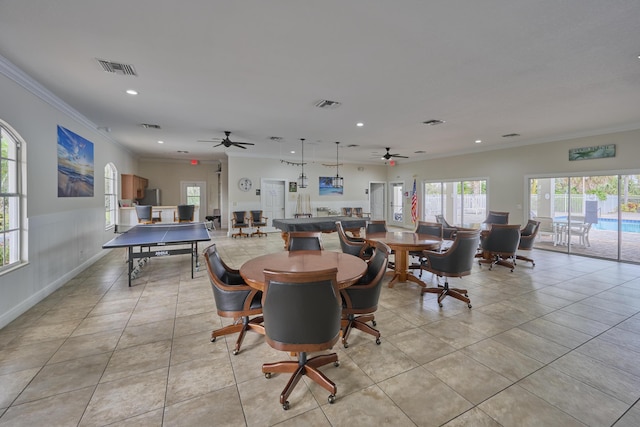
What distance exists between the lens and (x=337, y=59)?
300 cm

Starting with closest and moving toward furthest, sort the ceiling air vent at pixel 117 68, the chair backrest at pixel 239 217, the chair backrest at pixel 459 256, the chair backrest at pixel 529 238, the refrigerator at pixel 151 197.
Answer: the ceiling air vent at pixel 117 68, the chair backrest at pixel 459 256, the chair backrest at pixel 529 238, the chair backrest at pixel 239 217, the refrigerator at pixel 151 197

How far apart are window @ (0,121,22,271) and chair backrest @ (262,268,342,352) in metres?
3.47

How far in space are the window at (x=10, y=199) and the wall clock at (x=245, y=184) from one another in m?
6.47

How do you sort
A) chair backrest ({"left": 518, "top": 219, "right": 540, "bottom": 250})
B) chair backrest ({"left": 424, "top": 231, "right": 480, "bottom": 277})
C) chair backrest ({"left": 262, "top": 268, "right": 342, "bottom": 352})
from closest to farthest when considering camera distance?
chair backrest ({"left": 262, "top": 268, "right": 342, "bottom": 352}) < chair backrest ({"left": 424, "top": 231, "right": 480, "bottom": 277}) < chair backrest ({"left": 518, "top": 219, "right": 540, "bottom": 250})

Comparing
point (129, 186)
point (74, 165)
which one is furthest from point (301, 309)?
point (129, 186)

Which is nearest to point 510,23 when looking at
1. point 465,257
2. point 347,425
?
point 465,257

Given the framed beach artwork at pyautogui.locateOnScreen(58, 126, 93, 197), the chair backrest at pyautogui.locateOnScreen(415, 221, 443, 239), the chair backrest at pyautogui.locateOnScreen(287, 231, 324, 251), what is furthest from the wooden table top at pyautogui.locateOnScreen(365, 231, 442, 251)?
the framed beach artwork at pyautogui.locateOnScreen(58, 126, 93, 197)

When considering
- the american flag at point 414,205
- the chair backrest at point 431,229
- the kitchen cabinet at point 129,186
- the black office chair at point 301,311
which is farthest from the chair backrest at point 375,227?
the kitchen cabinet at point 129,186

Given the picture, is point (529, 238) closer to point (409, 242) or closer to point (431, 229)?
Result: point (431, 229)

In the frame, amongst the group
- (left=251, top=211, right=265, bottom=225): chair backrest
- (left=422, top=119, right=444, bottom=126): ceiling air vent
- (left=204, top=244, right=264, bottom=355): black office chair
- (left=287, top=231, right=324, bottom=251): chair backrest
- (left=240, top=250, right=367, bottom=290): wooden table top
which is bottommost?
(left=204, top=244, right=264, bottom=355): black office chair

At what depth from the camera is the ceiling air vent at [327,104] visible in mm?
4348

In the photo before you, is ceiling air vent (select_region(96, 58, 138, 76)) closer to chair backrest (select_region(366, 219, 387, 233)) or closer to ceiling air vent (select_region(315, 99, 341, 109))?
ceiling air vent (select_region(315, 99, 341, 109))

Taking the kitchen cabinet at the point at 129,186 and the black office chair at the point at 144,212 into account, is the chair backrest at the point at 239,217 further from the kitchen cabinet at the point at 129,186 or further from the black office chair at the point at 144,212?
the kitchen cabinet at the point at 129,186

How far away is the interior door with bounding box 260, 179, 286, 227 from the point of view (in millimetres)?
10320
